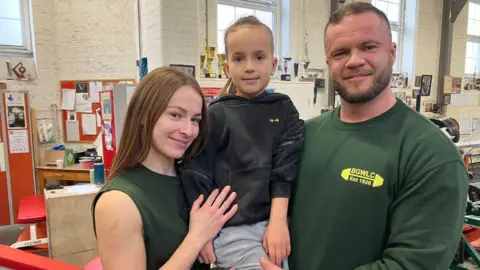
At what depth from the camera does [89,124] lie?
5191 mm

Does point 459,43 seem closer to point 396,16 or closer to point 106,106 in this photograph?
point 396,16

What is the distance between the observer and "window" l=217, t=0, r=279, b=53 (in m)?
5.53

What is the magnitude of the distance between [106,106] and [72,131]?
2487mm

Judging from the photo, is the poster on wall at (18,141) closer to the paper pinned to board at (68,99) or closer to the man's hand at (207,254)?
the paper pinned to board at (68,99)

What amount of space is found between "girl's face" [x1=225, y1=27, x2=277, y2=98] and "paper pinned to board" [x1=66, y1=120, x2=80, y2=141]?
4.54m

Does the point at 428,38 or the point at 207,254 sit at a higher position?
the point at 428,38

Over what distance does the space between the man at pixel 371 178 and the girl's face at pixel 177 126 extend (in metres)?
0.45

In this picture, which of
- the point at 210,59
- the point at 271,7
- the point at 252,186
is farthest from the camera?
the point at 271,7

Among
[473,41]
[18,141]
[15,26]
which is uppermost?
[473,41]

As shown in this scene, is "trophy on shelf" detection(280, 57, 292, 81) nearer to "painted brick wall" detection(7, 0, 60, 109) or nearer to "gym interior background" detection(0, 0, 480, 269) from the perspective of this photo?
"gym interior background" detection(0, 0, 480, 269)

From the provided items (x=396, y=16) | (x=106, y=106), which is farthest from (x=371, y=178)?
(x=396, y=16)

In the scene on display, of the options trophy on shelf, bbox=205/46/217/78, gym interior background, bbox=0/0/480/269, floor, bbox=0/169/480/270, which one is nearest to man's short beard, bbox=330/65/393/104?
gym interior background, bbox=0/0/480/269

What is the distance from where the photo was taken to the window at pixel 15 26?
4879mm

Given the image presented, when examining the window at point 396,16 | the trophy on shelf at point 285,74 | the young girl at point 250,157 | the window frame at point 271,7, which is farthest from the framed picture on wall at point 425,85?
the young girl at point 250,157
